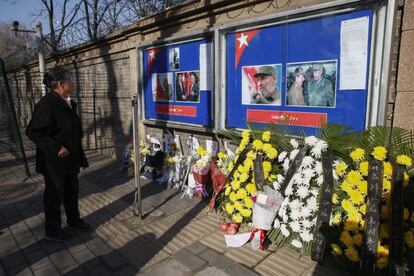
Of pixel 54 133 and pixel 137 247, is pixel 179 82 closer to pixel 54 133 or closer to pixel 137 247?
pixel 54 133

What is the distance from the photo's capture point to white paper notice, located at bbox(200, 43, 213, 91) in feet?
14.8

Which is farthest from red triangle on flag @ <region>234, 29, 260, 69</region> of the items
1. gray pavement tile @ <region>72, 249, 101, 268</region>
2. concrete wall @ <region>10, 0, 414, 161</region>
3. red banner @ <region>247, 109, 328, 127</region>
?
gray pavement tile @ <region>72, 249, 101, 268</region>

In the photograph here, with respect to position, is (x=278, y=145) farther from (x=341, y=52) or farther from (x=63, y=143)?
(x=63, y=143)

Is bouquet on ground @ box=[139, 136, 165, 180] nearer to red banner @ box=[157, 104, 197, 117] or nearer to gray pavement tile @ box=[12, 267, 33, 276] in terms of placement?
red banner @ box=[157, 104, 197, 117]

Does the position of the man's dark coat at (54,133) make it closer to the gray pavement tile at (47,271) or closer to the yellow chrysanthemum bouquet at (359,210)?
the gray pavement tile at (47,271)

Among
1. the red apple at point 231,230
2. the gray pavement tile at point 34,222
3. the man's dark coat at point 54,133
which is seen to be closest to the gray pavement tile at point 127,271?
the red apple at point 231,230

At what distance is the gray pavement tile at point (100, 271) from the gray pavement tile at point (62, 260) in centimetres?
22

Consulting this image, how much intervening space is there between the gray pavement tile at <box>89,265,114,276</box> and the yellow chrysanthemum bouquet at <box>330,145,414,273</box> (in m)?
2.00

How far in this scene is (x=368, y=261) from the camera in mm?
2426

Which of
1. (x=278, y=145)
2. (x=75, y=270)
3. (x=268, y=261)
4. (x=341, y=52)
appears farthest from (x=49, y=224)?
(x=341, y=52)

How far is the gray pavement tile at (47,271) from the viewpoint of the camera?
2.79 meters

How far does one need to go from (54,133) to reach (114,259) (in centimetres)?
139

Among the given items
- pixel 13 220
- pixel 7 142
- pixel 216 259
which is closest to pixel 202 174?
pixel 216 259

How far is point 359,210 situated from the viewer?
2615 mm
